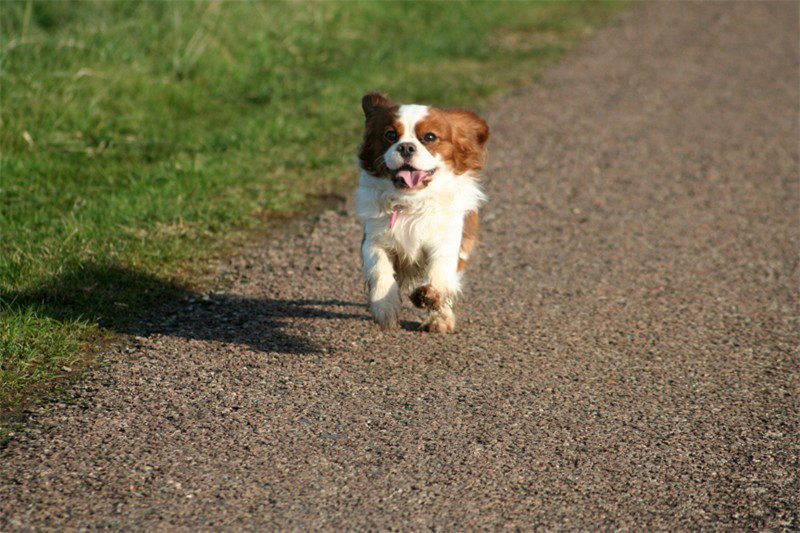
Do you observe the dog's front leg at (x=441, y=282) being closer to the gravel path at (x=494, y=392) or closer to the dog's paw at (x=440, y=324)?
the dog's paw at (x=440, y=324)

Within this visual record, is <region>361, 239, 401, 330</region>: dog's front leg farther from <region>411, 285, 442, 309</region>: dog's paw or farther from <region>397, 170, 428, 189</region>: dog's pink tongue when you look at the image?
<region>397, 170, 428, 189</region>: dog's pink tongue

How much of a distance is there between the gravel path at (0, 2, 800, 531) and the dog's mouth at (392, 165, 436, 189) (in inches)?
30.3

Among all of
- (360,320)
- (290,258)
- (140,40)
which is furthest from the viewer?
(140,40)

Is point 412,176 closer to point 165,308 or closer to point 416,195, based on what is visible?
point 416,195

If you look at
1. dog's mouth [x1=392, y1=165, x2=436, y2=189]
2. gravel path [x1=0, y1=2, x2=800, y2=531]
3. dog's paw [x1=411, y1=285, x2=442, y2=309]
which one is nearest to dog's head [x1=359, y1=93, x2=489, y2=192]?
dog's mouth [x1=392, y1=165, x2=436, y2=189]

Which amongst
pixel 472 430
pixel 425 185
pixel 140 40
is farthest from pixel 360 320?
pixel 140 40

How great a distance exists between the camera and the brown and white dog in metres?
4.92

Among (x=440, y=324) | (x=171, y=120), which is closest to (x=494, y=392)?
(x=440, y=324)

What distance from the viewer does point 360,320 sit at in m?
5.55

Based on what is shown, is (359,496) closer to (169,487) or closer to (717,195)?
(169,487)

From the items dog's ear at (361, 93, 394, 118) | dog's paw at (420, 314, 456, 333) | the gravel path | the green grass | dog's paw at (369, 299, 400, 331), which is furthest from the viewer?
the green grass

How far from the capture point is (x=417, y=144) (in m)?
4.88

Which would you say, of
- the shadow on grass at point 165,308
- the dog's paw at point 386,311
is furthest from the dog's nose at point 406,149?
the shadow on grass at point 165,308

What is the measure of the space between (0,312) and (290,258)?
1.72m
